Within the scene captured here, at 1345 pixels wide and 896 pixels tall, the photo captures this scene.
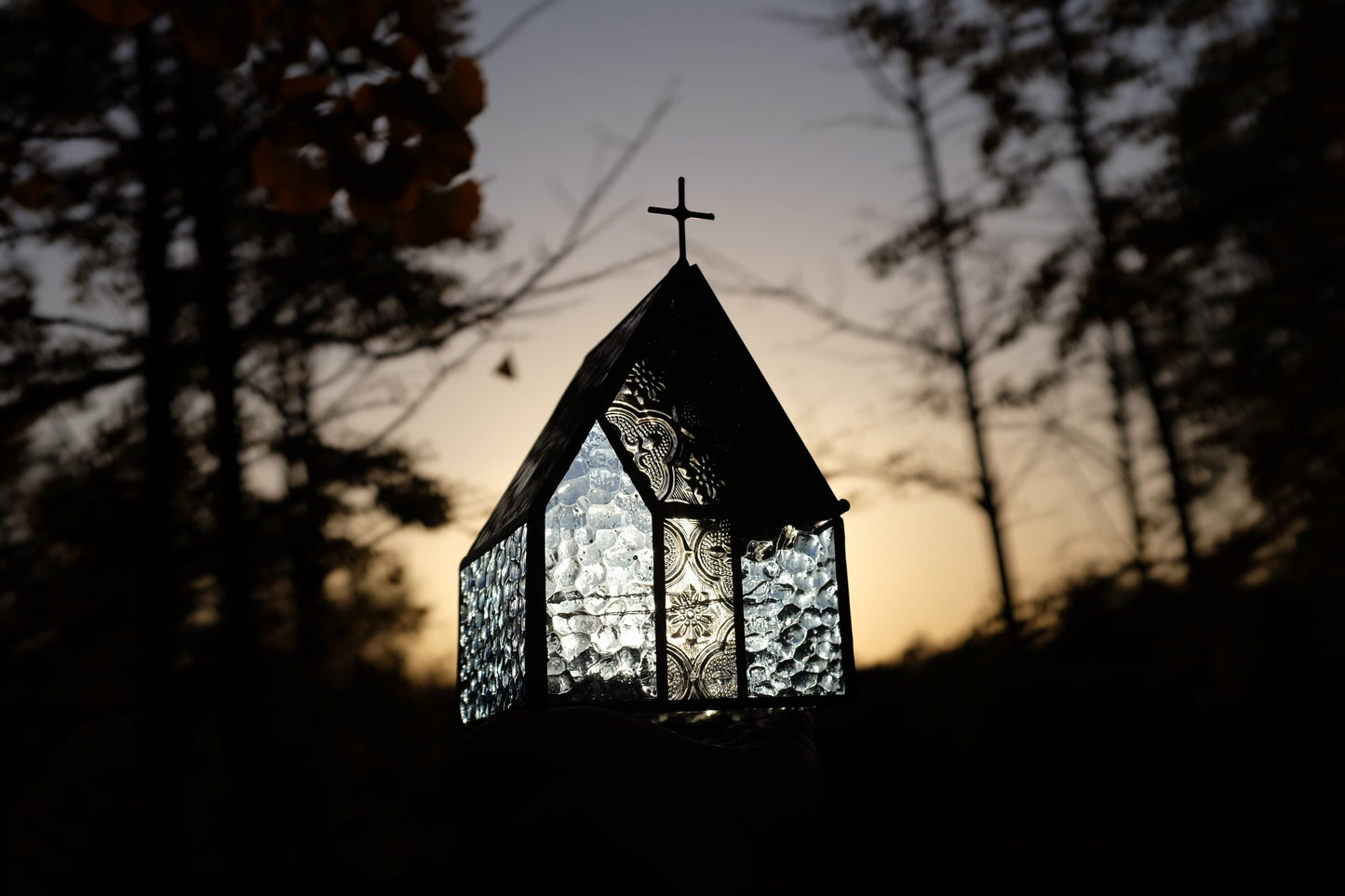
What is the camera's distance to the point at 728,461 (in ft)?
6.21

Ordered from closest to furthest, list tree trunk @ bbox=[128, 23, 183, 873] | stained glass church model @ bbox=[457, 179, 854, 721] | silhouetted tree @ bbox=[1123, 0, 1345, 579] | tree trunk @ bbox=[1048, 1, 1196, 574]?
stained glass church model @ bbox=[457, 179, 854, 721]
tree trunk @ bbox=[128, 23, 183, 873]
silhouetted tree @ bbox=[1123, 0, 1345, 579]
tree trunk @ bbox=[1048, 1, 1196, 574]

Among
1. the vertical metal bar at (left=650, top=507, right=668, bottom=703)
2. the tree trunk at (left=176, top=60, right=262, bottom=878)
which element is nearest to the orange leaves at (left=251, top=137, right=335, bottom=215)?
the vertical metal bar at (left=650, top=507, right=668, bottom=703)

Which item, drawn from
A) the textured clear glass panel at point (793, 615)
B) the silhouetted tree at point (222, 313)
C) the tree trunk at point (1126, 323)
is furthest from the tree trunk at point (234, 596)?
the tree trunk at point (1126, 323)

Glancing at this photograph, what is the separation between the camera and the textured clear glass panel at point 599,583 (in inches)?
66.0

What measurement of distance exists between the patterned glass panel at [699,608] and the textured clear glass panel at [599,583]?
41mm

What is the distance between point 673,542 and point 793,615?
0.96 ft

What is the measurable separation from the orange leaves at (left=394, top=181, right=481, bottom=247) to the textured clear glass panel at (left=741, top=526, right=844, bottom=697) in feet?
2.96

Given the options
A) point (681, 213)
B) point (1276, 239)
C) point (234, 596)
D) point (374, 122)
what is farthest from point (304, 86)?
point (1276, 239)

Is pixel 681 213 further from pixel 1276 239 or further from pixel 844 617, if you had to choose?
pixel 1276 239

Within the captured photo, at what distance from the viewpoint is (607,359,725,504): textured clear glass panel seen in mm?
1816

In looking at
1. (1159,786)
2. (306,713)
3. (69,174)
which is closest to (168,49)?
(69,174)

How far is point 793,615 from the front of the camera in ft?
6.22

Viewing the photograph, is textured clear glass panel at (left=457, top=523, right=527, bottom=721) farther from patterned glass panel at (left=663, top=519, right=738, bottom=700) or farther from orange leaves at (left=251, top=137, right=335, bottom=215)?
orange leaves at (left=251, top=137, right=335, bottom=215)

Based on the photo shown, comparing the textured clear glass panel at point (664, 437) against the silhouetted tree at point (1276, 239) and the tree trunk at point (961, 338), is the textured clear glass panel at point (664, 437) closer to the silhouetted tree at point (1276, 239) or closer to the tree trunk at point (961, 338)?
the silhouetted tree at point (1276, 239)
